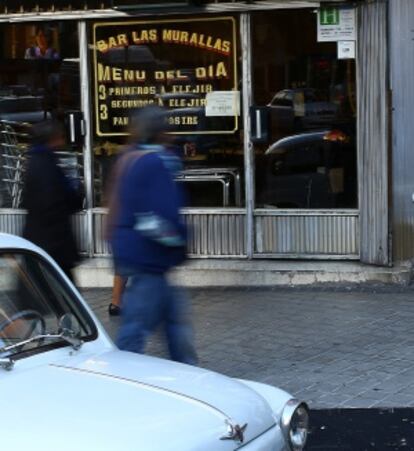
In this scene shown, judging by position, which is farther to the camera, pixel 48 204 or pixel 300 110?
pixel 300 110

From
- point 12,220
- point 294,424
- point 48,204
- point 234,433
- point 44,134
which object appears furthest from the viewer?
point 12,220

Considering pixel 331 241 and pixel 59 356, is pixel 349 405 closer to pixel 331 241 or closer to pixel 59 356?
pixel 59 356

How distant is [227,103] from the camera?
950 centimetres

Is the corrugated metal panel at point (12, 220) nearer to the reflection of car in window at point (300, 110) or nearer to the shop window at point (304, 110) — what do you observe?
the shop window at point (304, 110)

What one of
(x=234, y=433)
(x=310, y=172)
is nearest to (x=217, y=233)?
(x=310, y=172)

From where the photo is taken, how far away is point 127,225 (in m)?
5.55

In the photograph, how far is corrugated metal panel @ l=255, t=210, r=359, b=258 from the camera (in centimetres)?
927

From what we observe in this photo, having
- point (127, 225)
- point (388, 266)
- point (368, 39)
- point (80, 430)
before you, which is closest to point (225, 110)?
point (368, 39)

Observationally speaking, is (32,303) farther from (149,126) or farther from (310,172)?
(310,172)

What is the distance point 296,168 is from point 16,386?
633 centimetres

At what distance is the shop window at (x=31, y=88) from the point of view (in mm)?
9922

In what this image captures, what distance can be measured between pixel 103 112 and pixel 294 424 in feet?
21.2

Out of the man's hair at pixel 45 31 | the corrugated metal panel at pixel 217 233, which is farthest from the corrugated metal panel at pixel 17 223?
the man's hair at pixel 45 31

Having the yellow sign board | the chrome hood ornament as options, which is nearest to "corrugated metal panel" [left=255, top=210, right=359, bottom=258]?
the yellow sign board
